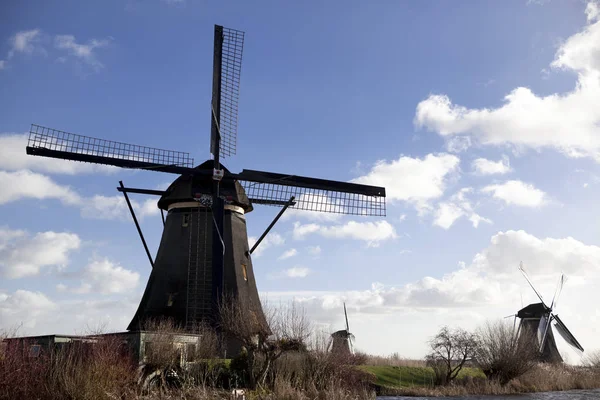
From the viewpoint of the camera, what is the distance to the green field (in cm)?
3170

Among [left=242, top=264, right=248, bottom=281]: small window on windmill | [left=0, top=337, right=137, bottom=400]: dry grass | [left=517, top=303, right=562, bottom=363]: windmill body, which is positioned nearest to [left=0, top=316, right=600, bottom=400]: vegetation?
[left=0, top=337, right=137, bottom=400]: dry grass

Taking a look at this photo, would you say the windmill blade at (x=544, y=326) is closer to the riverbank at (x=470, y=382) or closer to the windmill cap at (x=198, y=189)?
the riverbank at (x=470, y=382)

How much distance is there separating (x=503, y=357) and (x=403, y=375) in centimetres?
559

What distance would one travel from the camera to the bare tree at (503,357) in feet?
112

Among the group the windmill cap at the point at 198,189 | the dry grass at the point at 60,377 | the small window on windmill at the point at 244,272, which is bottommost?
the dry grass at the point at 60,377

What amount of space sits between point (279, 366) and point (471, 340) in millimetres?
15010

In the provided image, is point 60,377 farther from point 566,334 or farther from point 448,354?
point 566,334

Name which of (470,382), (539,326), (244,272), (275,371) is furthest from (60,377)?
(539,326)

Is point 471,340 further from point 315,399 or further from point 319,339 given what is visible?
point 315,399

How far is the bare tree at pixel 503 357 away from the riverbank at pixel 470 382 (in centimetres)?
53

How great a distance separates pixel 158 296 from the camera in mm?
25250

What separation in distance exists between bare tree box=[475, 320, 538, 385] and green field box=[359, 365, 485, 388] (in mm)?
1306

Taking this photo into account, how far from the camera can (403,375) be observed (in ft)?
111

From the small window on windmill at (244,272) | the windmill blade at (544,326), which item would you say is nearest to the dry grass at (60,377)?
the small window on windmill at (244,272)
